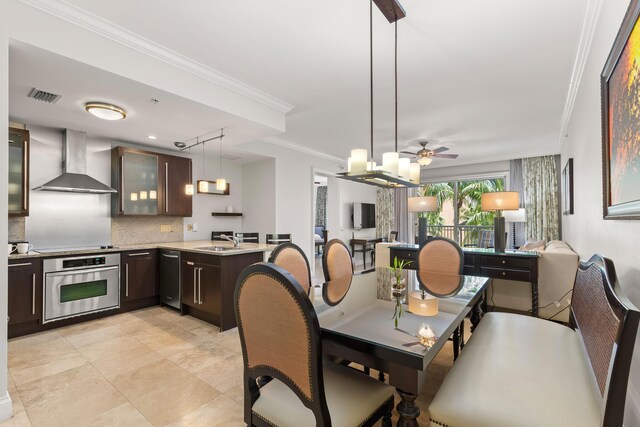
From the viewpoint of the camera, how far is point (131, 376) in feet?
7.63

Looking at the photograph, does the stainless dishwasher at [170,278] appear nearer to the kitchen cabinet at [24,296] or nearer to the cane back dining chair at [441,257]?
the kitchen cabinet at [24,296]

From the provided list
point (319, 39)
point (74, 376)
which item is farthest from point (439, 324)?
point (74, 376)

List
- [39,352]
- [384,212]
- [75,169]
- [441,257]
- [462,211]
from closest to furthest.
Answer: [39,352] → [441,257] → [75,169] → [462,211] → [384,212]

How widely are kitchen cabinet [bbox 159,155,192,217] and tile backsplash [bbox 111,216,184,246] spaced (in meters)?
0.34

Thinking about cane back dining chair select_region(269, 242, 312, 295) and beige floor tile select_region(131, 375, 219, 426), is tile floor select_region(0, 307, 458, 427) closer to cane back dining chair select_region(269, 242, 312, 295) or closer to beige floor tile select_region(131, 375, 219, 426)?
beige floor tile select_region(131, 375, 219, 426)

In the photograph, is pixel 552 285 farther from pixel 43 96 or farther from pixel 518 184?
pixel 43 96

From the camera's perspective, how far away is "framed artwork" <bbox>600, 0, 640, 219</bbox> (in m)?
1.24

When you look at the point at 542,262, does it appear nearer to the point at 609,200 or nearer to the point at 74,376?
the point at 609,200

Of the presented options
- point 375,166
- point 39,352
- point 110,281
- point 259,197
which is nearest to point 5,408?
point 39,352

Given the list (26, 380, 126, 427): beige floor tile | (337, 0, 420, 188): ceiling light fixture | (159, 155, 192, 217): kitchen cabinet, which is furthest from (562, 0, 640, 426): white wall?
(159, 155, 192, 217): kitchen cabinet

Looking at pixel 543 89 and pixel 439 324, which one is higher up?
pixel 543 89

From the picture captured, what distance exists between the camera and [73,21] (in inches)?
82.7

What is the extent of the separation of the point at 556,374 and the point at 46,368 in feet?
11.7

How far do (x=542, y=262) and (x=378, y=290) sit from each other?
98.1 inches
